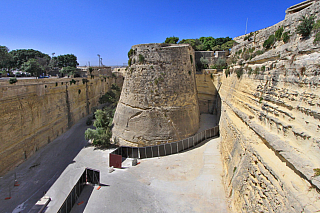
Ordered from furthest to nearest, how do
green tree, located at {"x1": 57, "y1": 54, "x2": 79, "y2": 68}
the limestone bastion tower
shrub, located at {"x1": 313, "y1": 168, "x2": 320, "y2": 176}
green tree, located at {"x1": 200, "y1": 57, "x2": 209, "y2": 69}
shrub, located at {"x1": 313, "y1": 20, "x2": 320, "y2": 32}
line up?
green tree, located at {"x1": 57, "y1": 54, "x2": 79, "y2": 68} → green tree, located at {"x1": 200, "y1": 57, "x2": 209, "y2": 69} → the limestone bastion tower → shrub, located at {"x1": 313, "y1": 20, "x2": 320, "y2": 32} → shrub, located at {"x1": 313, "y1": 168, "x2": 320, "y2": 176}

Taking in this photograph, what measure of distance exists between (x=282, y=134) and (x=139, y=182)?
19.4 feet

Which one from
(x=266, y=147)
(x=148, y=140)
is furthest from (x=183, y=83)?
(x=266, y=147)

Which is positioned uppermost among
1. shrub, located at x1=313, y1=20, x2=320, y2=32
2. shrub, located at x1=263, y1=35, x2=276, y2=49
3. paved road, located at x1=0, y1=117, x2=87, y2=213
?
shrub, located at x1=263, y1=35, x2=276, y2=49

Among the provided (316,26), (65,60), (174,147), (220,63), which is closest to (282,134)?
(316,26)

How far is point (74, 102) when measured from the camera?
18250mm

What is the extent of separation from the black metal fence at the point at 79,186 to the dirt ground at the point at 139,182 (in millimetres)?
254

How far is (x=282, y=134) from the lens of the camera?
4254 mm

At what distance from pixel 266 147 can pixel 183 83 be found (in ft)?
22.9

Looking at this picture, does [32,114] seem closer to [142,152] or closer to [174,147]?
[142,152]

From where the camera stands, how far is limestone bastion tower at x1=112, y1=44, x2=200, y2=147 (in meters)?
10.4

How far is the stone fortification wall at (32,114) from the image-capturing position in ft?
30.8

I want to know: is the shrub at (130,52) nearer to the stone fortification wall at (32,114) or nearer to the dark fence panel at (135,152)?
the dark fence panel at (135,152)

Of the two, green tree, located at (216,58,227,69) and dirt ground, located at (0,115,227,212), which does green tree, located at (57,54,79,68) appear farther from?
Answer: green tree, located at (216,58,227,69)

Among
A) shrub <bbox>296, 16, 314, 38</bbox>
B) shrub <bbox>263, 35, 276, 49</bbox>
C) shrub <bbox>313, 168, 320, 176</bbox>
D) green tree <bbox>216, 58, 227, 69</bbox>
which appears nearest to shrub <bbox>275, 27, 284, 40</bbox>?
shrub <bbox>263, 35, 276, 49</bbox>
